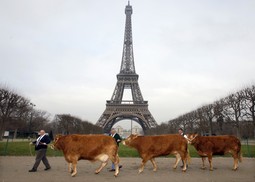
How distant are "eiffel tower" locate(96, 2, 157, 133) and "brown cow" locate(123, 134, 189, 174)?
6465cm

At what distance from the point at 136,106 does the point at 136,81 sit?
9.38 meters

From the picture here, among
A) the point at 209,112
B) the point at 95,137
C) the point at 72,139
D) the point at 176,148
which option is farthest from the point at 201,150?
the point at 209,112

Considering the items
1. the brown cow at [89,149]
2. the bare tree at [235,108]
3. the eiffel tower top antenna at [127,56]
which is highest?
the eiffel tower top antenna at [127,56]

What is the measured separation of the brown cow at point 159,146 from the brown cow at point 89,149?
56.4 inches

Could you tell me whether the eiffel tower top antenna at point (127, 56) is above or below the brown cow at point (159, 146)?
above

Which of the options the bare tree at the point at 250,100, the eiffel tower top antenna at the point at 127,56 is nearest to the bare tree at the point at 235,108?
the bare tree at the point at 250,100

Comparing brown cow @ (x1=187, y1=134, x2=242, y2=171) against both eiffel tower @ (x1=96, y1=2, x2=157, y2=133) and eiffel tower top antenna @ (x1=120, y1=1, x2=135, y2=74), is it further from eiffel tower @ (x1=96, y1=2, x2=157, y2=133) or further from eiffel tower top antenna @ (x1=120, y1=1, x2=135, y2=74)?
eiffel tower top antenna @ (x1=120, y1=1, x2=135, y2=74)

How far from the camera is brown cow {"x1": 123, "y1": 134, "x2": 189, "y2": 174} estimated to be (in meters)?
10.9

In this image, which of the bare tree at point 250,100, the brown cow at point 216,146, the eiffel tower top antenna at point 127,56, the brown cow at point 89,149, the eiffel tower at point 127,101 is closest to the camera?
the brown cow at point 89,149

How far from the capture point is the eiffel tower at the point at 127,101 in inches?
3066

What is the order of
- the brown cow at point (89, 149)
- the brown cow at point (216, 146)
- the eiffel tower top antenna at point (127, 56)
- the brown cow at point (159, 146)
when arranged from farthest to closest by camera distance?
the eiffel tower top antenna at point (127, 56), the brown cow at point (216, 146), the brown cow at point (159, 146), the brown cow at point (89, 149)

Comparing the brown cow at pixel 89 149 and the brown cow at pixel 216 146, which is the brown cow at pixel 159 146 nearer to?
the brown cow at pixel 216 146

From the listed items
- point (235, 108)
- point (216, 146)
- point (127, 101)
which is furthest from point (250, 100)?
point (127, 101)

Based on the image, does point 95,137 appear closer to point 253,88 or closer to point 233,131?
point 253,88
